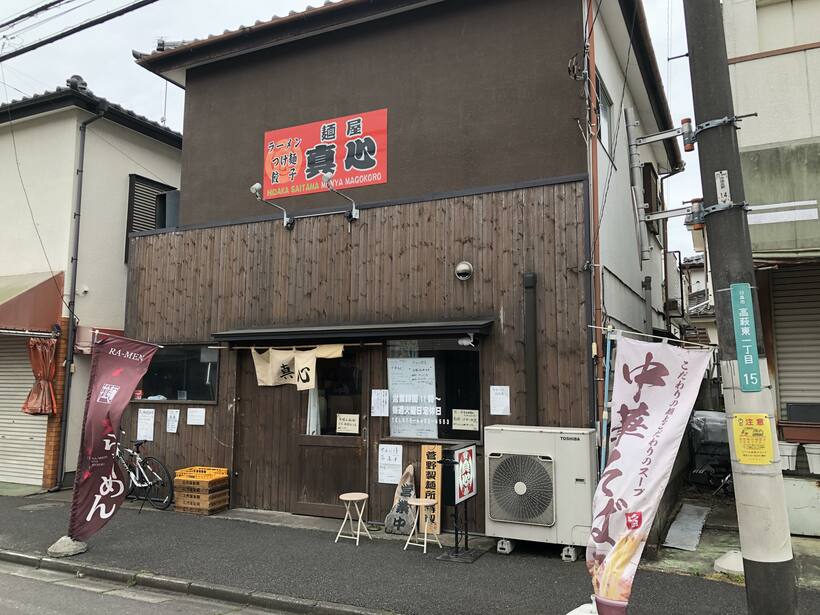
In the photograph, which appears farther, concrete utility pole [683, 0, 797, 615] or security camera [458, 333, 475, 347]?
security camera [458, 333, 475, 347]

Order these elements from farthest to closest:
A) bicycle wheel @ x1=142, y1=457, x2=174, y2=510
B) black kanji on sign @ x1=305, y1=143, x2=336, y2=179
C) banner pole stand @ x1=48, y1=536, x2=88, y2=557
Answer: bicycle wheel @ x1=142, y1=457, x2=174, y2=510
black kanji on sign @ x1=305, y1=143, x2=336, y2=179
banner pole stand @ x1=48, y1=536, x2=88, y2=557

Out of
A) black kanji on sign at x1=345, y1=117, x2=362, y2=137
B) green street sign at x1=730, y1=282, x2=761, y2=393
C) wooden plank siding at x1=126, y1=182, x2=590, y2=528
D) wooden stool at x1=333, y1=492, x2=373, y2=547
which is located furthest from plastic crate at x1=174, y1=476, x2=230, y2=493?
green street sign at x1=730, y1=282, x2=761, y2=393

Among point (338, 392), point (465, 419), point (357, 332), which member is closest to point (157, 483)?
point (338, 392)

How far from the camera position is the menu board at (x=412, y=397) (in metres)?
8.91

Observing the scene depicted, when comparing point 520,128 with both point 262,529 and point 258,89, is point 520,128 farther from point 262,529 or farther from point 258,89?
point 262,529

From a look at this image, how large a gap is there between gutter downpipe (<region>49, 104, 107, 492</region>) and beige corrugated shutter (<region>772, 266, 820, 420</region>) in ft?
40.9

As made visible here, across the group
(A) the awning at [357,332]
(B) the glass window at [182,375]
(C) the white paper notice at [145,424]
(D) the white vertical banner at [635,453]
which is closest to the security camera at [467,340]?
(A) the awning at [357,332]

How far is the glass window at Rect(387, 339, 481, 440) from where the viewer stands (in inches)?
341

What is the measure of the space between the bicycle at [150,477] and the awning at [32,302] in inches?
135

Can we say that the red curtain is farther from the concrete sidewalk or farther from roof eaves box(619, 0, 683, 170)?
roof eaves box(619, 0, 683, 170)

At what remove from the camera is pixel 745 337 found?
4.36m

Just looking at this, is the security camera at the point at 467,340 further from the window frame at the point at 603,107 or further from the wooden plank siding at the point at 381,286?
the window frame at the point at 603,107

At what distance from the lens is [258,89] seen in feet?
36.8

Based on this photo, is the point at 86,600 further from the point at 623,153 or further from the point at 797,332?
the point at 623,153
